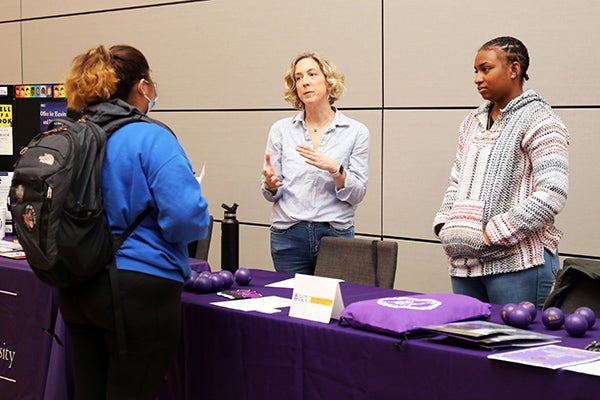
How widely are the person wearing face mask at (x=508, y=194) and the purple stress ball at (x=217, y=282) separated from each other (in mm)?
771

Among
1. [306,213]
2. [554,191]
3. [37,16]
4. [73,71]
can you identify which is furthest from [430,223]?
[37,16]

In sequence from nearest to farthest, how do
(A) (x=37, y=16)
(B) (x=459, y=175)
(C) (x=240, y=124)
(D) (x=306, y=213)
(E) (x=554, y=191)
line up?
1. (E) (x=554, y=191)
2. (B) (x=459, y=175)
3. (D) (x=306, y=213)
4. (C) (x=240, y=124)
5. (A) (x=37, y=16)

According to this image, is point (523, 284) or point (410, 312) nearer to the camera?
point (410, 312)

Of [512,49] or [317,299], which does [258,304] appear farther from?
[512,49]

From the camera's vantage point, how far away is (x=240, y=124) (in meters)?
5.34

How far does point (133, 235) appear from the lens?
7.55 ft

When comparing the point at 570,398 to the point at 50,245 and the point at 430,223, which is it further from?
the point at 430,223

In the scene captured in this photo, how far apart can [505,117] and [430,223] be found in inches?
69.5

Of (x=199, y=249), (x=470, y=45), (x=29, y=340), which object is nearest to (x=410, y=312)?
(x=29, y=340)

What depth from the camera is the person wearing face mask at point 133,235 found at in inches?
88.8

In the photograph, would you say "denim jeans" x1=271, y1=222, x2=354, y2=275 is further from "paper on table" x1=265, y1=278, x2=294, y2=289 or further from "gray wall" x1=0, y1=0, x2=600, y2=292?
"gray wall" x1=0, y1=0, x2=600, y2=292

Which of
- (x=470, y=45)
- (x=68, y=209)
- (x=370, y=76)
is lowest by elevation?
(x=68, y=209)

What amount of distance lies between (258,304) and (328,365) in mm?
437

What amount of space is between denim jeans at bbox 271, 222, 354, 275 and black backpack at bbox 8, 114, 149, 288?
1266 millimetres
